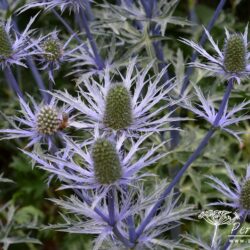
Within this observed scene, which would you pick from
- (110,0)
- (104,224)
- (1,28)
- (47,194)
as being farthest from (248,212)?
(110,0)

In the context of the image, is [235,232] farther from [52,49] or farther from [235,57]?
[52,49]

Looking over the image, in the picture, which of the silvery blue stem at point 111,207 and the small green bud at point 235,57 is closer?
the silvery blue stem at point 111,207

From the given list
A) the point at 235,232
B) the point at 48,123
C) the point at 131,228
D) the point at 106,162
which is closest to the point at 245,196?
the point at 235,232

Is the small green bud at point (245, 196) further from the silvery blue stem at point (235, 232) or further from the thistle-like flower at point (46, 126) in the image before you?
the thistle-like flower at point (46, 126)

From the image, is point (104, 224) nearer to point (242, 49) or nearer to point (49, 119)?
point (49, 119)

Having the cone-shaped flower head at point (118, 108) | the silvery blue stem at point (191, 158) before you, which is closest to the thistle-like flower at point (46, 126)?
the cone-shaped flower head at point (118, 108)
